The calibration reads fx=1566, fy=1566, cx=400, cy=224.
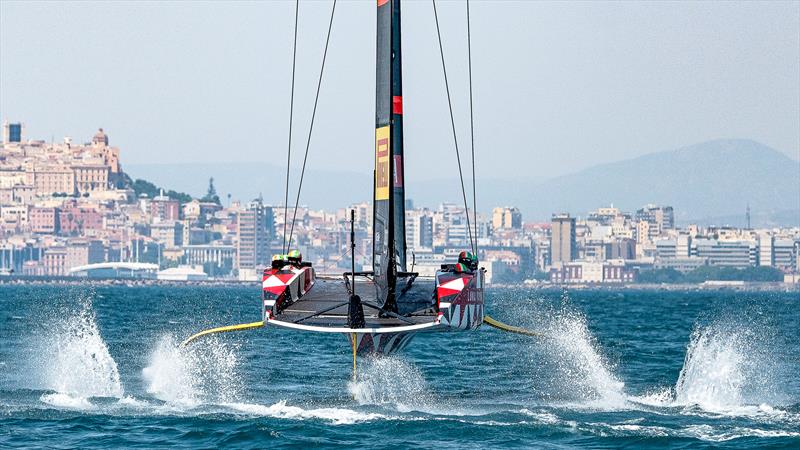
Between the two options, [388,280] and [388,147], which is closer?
[388,280]

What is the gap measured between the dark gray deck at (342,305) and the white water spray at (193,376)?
190 centimetres

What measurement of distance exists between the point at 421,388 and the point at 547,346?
10.5 metres

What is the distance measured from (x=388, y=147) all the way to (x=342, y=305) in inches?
85.5

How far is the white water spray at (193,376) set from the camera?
69.7 feet

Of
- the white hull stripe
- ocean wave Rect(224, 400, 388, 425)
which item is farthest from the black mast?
the white hull stripe

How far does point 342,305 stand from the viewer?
1888cm

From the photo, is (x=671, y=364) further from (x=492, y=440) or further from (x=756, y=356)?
(x=492, y=440)

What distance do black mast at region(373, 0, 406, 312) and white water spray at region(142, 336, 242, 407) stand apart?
119 inches

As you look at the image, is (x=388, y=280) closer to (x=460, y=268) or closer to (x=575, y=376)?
(x=460, y=268)

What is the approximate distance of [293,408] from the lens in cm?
2002

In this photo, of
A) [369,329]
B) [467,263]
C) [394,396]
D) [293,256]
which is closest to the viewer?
[369,329]

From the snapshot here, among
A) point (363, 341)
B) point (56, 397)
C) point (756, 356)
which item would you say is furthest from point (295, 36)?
point (756, 356)

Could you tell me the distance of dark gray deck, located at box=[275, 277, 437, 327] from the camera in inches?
728

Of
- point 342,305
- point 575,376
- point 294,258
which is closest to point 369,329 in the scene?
point 342,305
